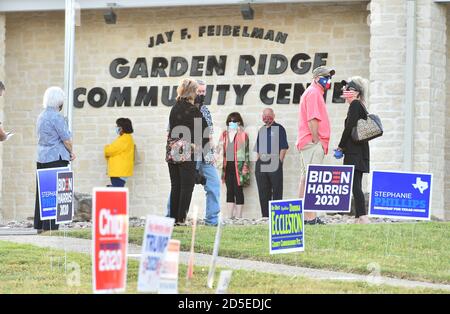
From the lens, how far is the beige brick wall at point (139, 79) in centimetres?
2183

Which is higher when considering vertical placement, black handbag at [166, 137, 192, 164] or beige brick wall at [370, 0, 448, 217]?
beige brick wall at [370, 0, 448, 217]

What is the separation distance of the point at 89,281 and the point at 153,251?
8.46 feet

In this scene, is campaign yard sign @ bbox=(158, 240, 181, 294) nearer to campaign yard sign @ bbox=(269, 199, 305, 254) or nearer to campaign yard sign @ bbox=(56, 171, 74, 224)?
campaign yard sign @ bbox=(269, 199, 305, 254)

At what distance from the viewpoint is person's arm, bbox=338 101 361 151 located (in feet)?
53.2

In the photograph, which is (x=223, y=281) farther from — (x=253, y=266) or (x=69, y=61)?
(x=69, y=61)

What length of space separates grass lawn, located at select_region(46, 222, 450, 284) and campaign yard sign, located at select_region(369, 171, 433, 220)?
1.61 ft

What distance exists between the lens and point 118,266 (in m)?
9.16

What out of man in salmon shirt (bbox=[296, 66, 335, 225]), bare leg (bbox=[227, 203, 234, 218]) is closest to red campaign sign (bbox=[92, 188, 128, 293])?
man in salmon shirt (bbox=[296, 66, 335, 225])

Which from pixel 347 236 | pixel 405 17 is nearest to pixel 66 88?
pixel 405 17

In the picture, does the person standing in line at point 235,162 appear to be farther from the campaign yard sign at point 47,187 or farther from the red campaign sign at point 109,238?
the red campaign sign at point 109,238

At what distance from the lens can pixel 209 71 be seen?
22.5 metres
